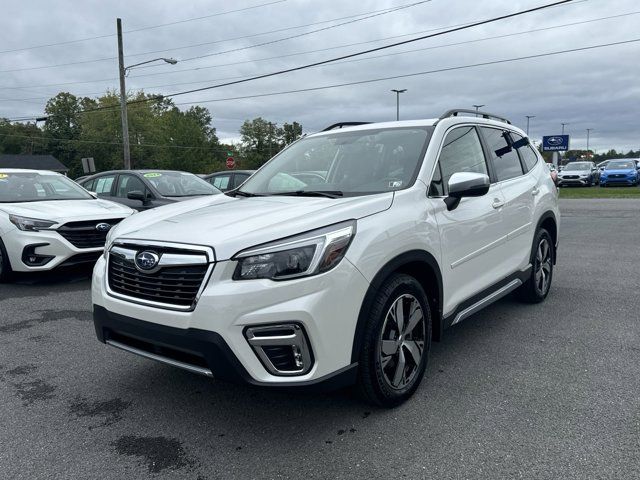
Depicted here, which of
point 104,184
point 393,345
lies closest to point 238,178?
point 104,184

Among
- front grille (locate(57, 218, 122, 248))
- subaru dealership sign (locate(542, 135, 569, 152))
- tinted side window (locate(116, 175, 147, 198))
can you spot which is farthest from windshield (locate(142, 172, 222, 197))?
subaru dealership sign (locate(542, 135, 569, 152))

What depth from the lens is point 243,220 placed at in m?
2.95

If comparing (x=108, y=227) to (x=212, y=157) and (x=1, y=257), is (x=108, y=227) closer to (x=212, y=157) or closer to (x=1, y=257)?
(x=1, y=257)

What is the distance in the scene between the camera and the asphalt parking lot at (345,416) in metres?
2.58

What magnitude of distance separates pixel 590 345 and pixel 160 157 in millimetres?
69810

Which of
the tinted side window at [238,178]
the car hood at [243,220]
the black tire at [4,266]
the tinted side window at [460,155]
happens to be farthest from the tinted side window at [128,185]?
the tinted side window at [460,155]

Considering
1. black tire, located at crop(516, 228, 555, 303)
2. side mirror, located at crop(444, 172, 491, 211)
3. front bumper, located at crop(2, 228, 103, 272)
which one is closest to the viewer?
side mirror, located at crop(444, 172, 491, 211)

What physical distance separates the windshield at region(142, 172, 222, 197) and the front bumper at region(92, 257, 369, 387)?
6.63 metres

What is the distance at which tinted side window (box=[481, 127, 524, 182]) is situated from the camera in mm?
4523

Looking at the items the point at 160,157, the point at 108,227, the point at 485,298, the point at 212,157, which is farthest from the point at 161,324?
the point at 212,157

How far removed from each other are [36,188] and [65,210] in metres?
1.26

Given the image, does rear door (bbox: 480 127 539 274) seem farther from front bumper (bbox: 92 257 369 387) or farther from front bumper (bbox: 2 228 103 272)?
front bumper (bbox: 2 228 103 272)

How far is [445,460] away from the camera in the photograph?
8.54 feet

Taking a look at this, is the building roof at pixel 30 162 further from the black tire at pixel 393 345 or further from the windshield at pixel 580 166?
the black tire at pixel 393 345
